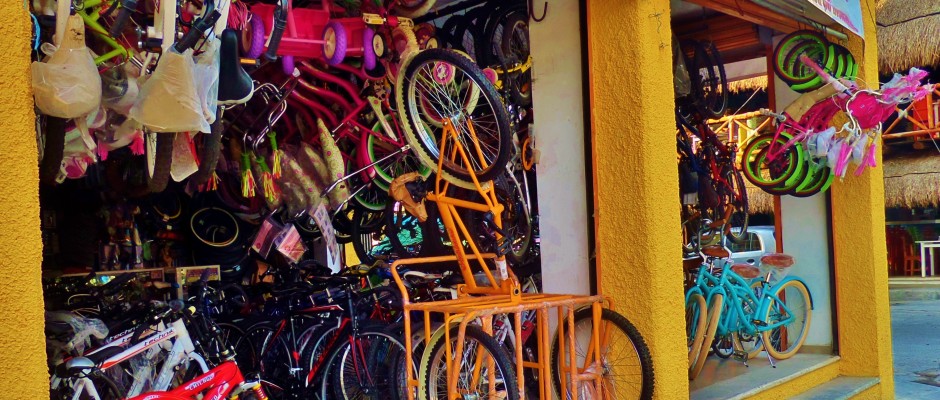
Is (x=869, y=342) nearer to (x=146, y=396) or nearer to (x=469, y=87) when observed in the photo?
(x=469, y=87)

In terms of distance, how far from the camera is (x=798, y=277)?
26.9 feet

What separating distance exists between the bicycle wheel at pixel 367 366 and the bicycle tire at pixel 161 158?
2.21m

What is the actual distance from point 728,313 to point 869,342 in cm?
144

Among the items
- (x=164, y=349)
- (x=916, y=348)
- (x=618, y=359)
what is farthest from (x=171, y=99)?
(x=916, y=348)

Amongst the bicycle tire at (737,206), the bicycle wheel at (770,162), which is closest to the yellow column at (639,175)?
the bicycle wheel at (770,162)

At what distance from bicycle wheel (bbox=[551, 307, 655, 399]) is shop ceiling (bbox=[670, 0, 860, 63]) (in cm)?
249

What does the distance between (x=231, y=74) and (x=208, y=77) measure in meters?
0.18

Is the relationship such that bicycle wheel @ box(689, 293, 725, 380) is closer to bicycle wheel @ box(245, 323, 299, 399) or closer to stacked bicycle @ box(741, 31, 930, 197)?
stacked bicycle @ box(741, 31, 930, 197)

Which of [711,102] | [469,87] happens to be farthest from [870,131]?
[469,87]

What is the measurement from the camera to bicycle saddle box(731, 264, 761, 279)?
764 cm

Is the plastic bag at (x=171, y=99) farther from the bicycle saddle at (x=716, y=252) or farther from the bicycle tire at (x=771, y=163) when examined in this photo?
the bicycle tire at (x=771, y=163)

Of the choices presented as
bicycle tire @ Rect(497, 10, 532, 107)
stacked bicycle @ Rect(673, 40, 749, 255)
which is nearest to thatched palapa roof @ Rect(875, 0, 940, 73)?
stacked bicycle @ Rect(673, 40, 749, 255)

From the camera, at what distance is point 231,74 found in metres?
3.96

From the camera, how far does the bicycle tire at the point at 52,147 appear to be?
141 inches
